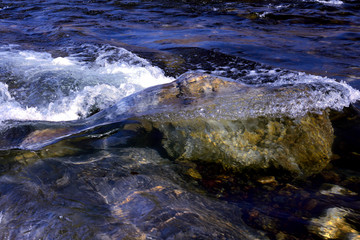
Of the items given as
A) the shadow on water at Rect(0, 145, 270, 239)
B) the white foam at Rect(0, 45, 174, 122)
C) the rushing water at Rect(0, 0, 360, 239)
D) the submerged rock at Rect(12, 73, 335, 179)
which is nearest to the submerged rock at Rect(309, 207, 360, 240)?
the rushing water at Rect(0, 0, 360, 239)

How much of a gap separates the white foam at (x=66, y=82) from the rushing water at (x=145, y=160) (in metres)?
0.02

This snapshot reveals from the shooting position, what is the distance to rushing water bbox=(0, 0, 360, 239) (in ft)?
5.58

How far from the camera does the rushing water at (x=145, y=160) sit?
1.70 meters

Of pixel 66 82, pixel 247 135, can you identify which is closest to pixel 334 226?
pixel 247 135

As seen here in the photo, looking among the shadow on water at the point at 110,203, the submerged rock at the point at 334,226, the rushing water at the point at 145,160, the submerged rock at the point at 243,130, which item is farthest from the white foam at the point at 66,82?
the submerged rock at the point at 334,226

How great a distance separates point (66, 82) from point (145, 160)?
2.35 m

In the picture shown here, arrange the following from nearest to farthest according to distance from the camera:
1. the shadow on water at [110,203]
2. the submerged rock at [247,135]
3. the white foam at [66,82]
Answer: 1. the shadow on water at [110,203]
2. the submerged rock at [247,135]
3. the white foam at [66,82]

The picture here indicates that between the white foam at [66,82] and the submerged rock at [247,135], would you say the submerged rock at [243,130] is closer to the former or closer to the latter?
the submerged rock at [247,135]

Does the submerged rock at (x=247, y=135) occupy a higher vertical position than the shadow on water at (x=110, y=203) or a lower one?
higher

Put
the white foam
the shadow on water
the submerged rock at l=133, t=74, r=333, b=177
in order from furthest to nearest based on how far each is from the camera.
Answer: the white foam < the submerged rock at l=133, t=74, r=333, b=177 < the shadow on water

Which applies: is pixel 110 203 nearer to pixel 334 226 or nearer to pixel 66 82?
pixel 334 226

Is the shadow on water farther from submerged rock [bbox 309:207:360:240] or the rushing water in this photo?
submerged rock [bbox 309:207:360:240]

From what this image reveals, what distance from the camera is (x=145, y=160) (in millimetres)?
2238

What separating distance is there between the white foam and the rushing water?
2 centimetres
